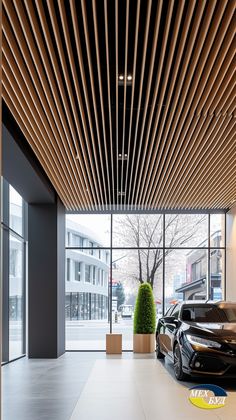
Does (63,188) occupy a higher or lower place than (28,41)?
lower

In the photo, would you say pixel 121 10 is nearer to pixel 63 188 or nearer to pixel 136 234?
pixel 63 188

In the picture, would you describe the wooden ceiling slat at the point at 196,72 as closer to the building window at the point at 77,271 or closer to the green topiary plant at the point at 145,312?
the green topiary plant at the point at 145,312

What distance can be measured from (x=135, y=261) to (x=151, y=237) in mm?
864

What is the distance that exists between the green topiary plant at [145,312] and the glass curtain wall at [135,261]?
1.10 meters

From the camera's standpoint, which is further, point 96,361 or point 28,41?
point 96,361

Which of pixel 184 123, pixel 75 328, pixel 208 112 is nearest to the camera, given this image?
pixel 208 112

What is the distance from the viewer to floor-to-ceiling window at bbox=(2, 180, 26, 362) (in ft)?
35.0

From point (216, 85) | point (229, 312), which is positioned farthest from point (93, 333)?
point (216, 85)

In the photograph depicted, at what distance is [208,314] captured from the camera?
9.46 metres

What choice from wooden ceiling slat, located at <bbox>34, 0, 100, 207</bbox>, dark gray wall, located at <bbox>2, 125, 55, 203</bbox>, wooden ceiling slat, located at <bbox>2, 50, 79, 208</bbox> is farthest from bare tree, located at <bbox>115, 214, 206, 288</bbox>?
wooden ceiling slat, located at <bbox>2, 50, 79, 208</bbox>

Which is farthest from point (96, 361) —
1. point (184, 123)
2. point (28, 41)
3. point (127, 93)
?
point (28, 41)

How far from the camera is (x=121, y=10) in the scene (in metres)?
4.39

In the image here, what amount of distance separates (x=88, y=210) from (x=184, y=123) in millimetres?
7983
